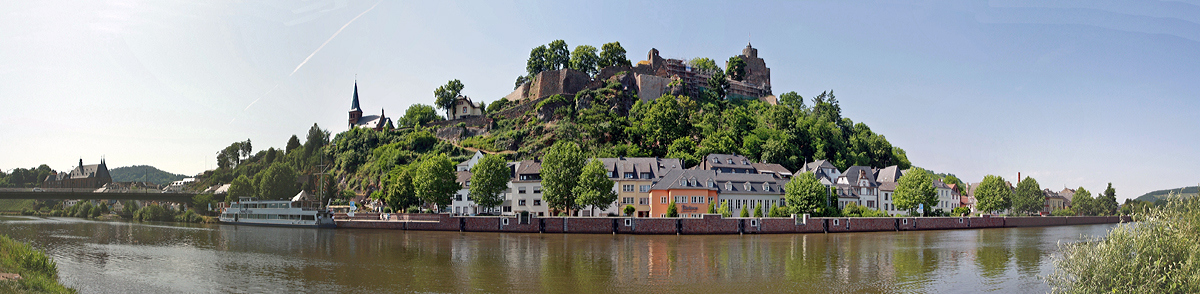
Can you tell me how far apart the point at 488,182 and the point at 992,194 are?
7247 cm

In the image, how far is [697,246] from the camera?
51625 mm

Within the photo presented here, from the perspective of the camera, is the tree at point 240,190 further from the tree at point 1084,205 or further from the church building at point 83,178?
the tree at point 1084,205

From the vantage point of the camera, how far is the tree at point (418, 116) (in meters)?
126

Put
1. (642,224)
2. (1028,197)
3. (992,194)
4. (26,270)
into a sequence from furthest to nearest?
1. (1028,197)
2. (992,194)
3. (642,224)
4. (26,270)

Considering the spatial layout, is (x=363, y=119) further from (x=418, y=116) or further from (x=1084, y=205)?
(x=1084, y=205)

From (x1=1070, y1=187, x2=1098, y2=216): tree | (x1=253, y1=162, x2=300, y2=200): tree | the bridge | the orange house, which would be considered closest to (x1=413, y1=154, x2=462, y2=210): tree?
the orange house

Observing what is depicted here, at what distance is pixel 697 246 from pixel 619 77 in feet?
235

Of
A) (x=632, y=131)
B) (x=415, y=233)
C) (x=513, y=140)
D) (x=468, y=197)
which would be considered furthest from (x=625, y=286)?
(x=513, y=140)

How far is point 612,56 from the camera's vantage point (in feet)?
425

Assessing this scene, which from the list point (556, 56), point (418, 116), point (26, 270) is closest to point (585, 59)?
point (556, 56)

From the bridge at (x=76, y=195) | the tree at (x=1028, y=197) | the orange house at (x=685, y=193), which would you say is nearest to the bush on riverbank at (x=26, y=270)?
the orange house at (x=685, y=193)

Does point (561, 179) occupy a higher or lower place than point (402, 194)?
higher

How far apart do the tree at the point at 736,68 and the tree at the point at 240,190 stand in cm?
9222

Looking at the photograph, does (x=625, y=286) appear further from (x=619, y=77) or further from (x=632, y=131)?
(x=619, y=77)
